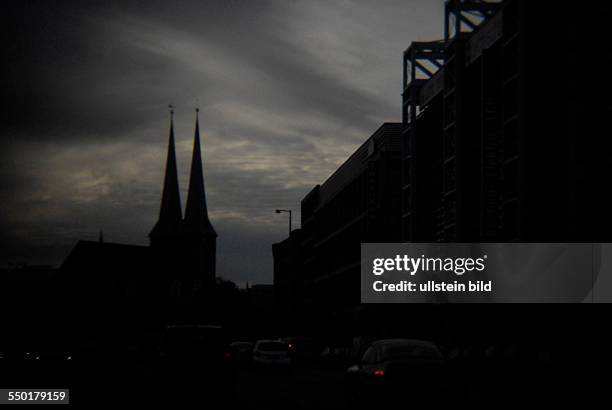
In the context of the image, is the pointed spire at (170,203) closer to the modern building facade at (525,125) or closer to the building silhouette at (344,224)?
the building silhouette at (344,224)

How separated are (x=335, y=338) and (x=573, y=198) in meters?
52.1

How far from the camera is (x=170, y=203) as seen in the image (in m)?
174

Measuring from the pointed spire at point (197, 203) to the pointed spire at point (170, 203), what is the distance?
3.62 m

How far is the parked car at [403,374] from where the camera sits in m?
19.5

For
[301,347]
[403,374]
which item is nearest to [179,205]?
[301,347]

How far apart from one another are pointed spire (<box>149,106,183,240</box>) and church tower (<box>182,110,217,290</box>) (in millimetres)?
3009

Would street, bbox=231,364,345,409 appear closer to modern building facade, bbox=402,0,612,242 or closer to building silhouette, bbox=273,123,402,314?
modern building facade, bbox=402,0,612,242

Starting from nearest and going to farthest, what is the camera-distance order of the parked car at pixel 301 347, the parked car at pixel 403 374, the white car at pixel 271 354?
1. the parked car at pixel 403 374
2. the white car at pixel 271 354
3. the parked car at pixel 301 347

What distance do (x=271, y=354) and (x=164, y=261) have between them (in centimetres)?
12850

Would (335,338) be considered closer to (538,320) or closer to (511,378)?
(538,320)

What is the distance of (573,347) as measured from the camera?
Answer: 53.7m
